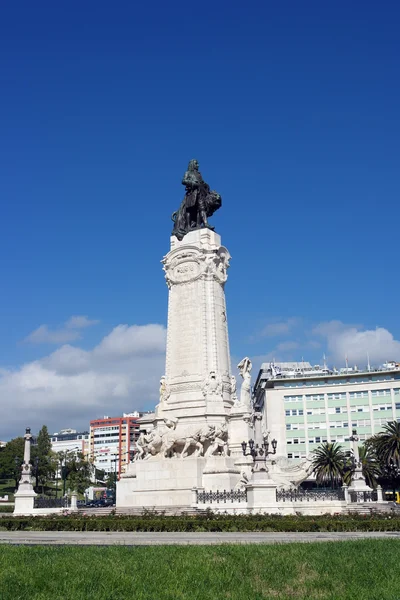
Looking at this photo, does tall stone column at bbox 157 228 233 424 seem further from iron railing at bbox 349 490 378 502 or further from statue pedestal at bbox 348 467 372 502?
statue pedestal at bbox 348 467 372 502

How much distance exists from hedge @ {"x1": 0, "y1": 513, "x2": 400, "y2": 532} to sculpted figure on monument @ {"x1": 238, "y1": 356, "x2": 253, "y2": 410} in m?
13.8

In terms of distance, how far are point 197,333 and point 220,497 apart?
12.4 m

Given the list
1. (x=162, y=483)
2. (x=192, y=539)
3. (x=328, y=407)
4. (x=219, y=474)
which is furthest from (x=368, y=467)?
(x=192, y=539)

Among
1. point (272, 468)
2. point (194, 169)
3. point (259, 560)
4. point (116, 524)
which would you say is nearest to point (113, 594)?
point (259, 560)

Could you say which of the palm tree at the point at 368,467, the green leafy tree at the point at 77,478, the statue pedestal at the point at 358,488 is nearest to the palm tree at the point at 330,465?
the palm tree at the point at 368,467

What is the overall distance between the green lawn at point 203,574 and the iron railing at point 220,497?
58.5 feet

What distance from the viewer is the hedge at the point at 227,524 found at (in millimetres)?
22562

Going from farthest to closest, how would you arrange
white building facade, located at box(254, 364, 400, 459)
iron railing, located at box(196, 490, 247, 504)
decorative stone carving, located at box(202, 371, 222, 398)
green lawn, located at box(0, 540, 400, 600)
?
white building facade, located at box(254, 364, 400, 459), decorative stone carving, located at box(202, 371, 222, 398), iron railing, located at box(196, 490, 247, 504), green lawn, located at box(0, 540, 400, 600)

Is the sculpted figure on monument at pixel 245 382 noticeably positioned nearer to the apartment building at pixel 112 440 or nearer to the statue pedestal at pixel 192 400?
the statue pedestal at pixel 192 400

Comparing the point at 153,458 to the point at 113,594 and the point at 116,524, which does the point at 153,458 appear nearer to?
the point at 116,524

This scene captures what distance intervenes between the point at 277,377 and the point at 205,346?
58.9 m

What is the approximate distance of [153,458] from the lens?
3759 cm

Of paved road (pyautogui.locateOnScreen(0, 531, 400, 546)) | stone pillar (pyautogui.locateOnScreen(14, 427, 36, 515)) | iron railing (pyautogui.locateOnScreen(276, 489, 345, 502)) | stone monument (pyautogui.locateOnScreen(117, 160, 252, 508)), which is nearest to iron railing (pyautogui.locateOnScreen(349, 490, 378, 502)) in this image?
iron railing (pyautogui.locateOnScreen(276, 489, 345, 502))

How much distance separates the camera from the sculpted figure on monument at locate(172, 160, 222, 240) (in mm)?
45875
